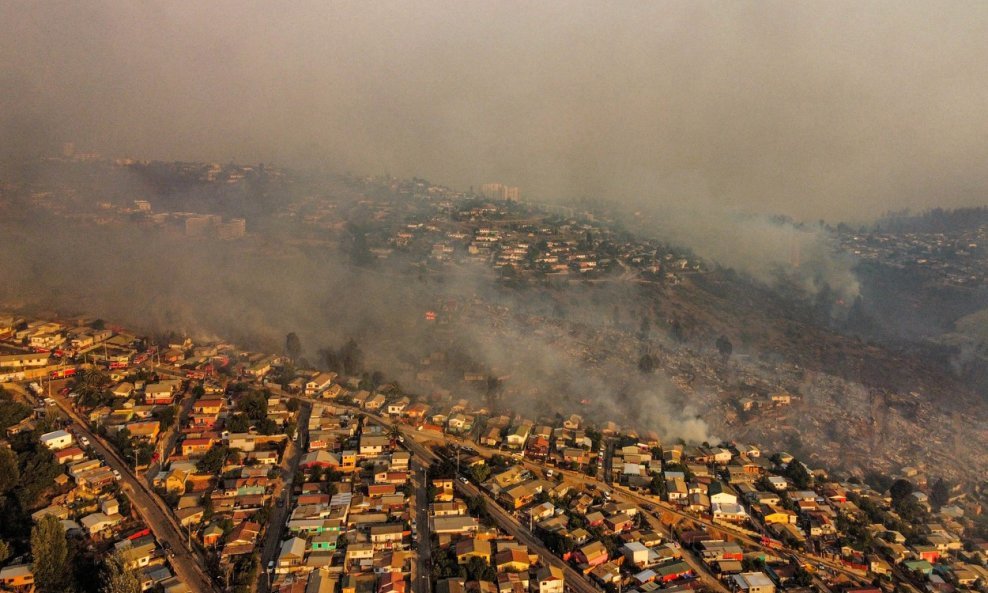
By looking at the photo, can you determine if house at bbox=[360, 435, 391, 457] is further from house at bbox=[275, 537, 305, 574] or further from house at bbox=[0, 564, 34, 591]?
house at bbox=[0, 564, 34, 591]

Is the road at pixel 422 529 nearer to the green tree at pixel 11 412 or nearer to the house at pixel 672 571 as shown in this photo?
the house at pixel 672 571

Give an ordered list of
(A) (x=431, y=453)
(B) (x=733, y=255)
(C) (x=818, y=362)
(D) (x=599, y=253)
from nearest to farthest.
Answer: (A) (x=431, y=453)
(C) (x=818, y=362)
(D) (x=599, y=253)
(B) (x=733, y=255)

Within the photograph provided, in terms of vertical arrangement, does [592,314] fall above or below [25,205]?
below

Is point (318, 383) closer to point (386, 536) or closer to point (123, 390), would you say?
point (123, 390)

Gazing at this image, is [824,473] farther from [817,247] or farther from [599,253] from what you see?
[817,247]

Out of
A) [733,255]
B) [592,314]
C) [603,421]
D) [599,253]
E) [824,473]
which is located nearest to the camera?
[824,473]

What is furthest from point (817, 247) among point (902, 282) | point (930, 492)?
point (930, 492)
